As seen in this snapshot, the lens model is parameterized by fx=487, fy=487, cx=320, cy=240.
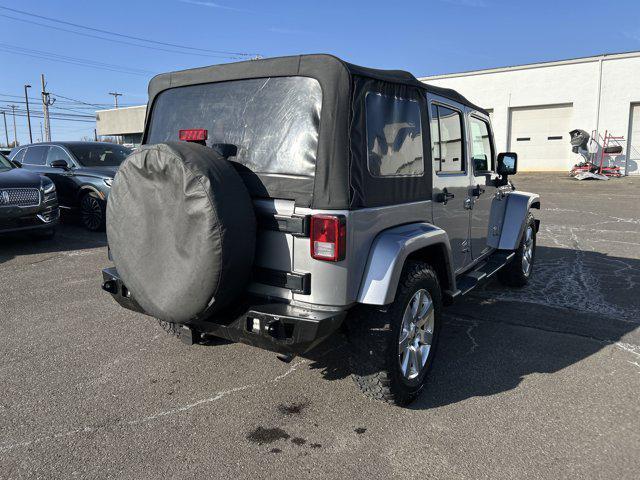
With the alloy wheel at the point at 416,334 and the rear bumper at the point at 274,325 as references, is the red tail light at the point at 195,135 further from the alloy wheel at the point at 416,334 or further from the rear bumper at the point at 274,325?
the alloy wheel at the point at 416,334

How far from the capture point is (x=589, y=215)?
12.0 metres

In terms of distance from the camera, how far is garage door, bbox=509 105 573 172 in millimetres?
24344

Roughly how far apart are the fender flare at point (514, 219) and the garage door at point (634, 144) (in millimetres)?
21370

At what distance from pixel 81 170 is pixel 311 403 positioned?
26.0 feet

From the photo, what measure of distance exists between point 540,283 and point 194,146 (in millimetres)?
4871

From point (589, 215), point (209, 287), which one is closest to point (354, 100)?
point (209, 287)

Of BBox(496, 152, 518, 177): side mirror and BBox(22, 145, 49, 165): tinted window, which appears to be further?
BBox(22, 145, 49, 165): tinted window

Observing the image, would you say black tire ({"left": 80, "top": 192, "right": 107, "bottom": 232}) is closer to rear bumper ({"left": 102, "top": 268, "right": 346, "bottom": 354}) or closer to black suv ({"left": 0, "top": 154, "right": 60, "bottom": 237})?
black suv ({"left": 0, "top": 154, "right": 60, "bottom": 237})

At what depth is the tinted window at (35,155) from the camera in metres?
10.1

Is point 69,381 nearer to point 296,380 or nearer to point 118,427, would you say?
point 118,427

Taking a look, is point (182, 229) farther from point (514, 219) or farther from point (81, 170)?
point (81, 170)

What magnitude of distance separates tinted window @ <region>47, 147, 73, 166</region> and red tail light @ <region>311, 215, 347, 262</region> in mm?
8661

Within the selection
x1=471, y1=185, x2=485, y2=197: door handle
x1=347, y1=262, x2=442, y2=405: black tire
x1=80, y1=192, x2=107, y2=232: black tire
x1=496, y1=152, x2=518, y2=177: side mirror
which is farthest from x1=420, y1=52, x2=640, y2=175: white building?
x1=347, y1=262, x2=442, y2=405: black tire

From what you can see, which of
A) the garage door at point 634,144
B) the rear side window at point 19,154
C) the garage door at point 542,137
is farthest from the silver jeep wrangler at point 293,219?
the garage door at point 542,137
